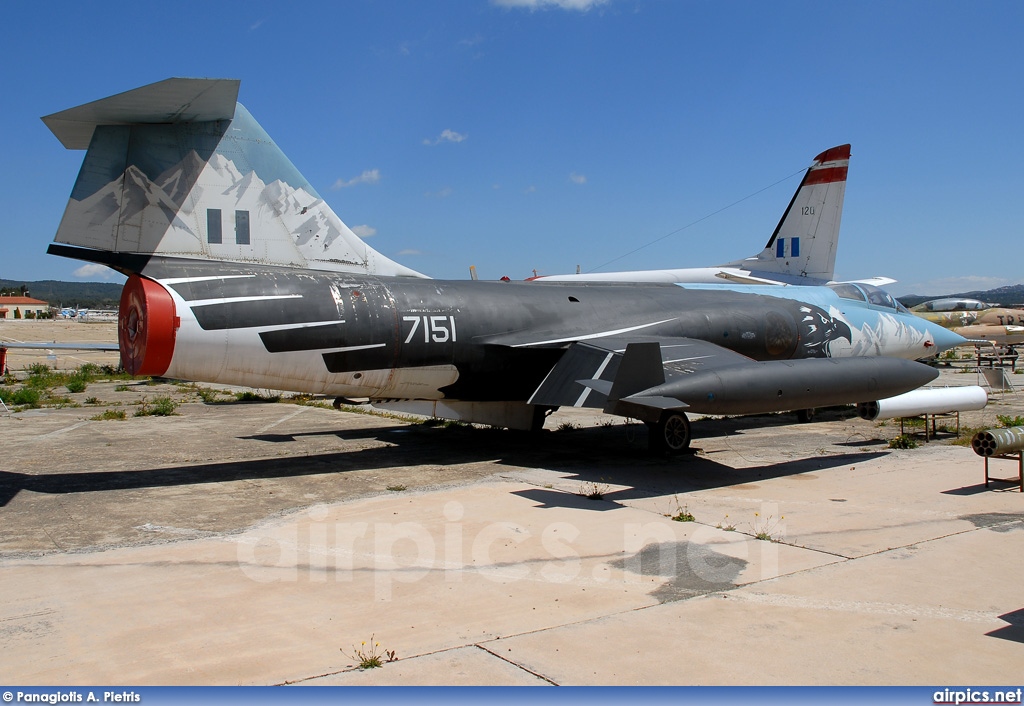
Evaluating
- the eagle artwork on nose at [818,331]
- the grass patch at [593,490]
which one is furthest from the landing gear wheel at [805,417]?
the grass patch at [593,490]

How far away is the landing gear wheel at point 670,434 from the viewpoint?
424 inches

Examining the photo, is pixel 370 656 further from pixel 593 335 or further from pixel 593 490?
pixel 593 335

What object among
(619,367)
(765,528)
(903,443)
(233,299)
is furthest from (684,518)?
(903,443)

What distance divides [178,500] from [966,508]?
7.97 m

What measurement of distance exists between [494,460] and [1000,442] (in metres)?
6.00

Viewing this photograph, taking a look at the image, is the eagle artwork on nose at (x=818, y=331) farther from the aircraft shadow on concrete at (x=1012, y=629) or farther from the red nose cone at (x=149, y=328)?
the red nose cone at (x=149, y=328)

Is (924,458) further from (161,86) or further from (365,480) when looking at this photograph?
(161,86)

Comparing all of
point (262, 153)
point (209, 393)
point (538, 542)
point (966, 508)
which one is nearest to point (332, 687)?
point (538, 542)

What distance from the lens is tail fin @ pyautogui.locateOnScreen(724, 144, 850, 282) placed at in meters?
16.8

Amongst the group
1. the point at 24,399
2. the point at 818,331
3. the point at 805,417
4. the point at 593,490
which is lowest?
the point at 593,490

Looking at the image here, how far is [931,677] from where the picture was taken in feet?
12.6

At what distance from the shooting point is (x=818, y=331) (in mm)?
13531

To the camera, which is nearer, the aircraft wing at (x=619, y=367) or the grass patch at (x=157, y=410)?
the aircraft wing at (x=619, y=367)

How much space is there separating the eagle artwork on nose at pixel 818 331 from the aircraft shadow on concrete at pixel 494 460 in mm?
3015
